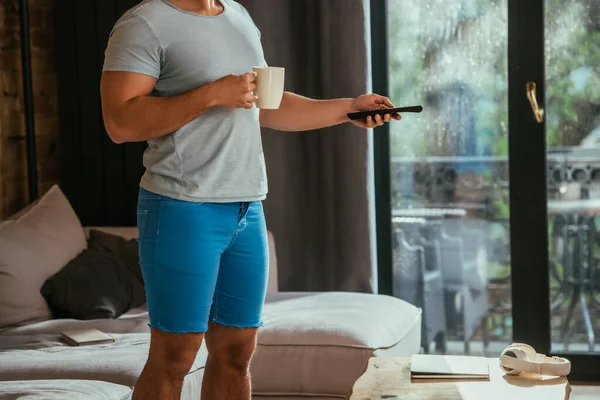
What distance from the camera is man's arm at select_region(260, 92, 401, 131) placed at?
2.06 metres

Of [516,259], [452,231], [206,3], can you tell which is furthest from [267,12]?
[206,3]

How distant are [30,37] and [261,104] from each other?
237 cm

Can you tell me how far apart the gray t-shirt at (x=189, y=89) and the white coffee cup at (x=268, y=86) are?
0.19ft

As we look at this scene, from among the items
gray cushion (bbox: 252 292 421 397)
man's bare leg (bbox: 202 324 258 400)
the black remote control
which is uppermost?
the black remote control

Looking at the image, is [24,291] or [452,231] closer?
[24,291]

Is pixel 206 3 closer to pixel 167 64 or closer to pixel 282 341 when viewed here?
pixel 167 64

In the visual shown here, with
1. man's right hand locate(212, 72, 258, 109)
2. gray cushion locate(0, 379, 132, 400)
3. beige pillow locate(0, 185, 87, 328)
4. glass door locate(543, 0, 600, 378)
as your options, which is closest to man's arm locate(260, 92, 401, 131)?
man's right hand locate(212, 72, 258, 109)

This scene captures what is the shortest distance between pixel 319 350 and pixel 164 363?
1.06m

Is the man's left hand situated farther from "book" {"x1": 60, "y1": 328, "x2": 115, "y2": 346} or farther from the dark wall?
the dark wall

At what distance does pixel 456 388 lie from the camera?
Result: 210cm

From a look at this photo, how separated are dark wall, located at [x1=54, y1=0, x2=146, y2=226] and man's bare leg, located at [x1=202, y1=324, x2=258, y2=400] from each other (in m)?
2.07

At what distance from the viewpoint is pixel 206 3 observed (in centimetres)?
185

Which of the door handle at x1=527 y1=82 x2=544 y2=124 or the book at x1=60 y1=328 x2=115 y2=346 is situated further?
the door handle at x1=527 y1=82 x2=544 y2=124

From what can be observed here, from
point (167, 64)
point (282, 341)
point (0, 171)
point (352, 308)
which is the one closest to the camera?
point (167, 64)
